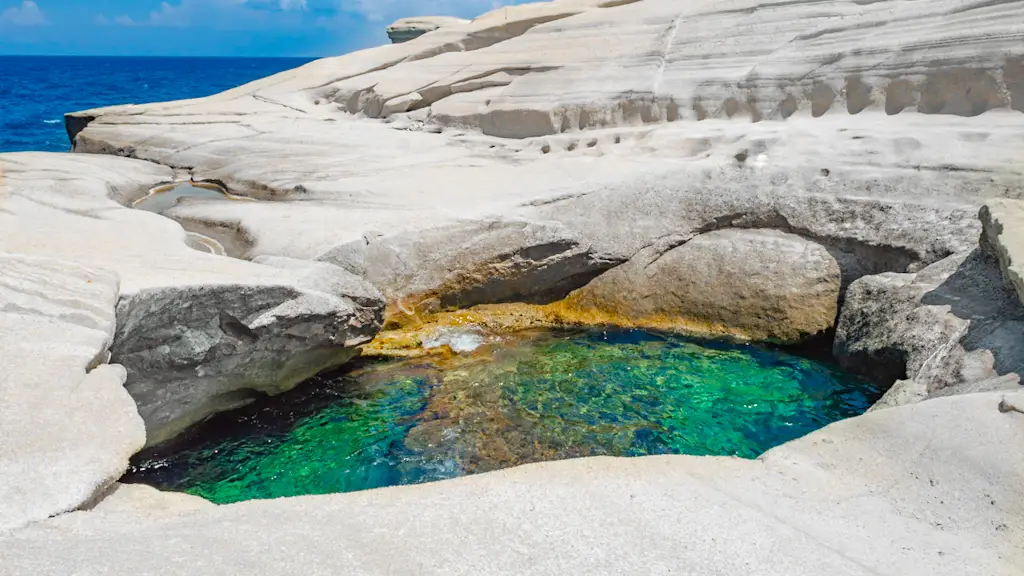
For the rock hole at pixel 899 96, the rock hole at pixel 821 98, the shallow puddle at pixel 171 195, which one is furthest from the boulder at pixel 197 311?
the rock hole at pixel 899 96

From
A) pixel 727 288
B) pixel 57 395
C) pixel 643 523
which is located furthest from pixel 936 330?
pixel 57 395

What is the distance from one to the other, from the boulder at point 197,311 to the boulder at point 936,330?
17.6ft

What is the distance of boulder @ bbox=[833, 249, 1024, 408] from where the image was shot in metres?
6.57

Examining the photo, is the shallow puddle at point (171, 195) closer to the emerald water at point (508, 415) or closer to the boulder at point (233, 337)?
the boulder at point (233, 337)

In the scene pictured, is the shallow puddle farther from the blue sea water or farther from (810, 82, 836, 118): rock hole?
the blue sea water

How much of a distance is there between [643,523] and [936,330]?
4.81m

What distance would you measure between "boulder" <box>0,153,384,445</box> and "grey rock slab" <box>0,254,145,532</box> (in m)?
0.58

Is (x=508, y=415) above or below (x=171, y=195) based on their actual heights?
below

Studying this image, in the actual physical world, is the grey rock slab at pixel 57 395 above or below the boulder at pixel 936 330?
above

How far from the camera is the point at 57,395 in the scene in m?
4.88

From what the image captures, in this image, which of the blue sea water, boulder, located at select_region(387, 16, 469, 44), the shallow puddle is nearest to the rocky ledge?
the shallow puddle

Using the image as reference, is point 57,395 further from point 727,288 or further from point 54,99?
point 54,99

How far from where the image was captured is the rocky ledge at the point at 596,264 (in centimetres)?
411

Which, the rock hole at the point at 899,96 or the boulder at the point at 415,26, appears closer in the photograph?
the rock hole at the point at 899,96
